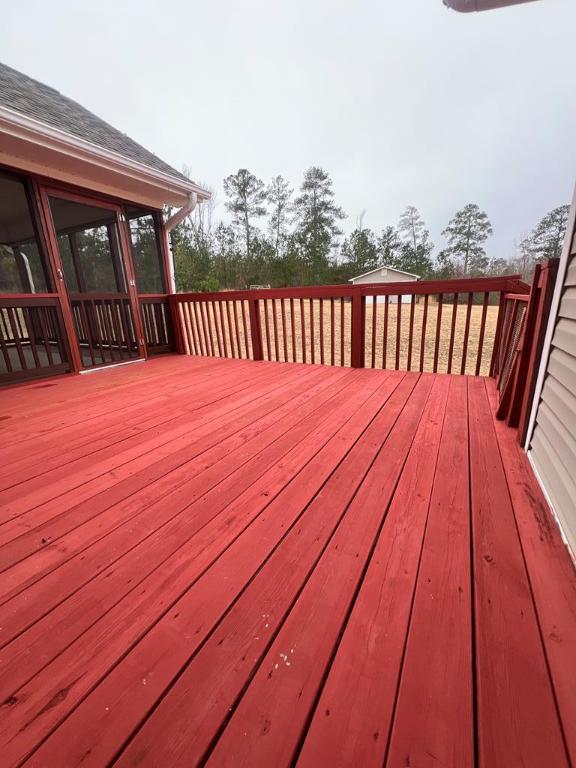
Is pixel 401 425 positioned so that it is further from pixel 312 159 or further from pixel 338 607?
pixel 312 159

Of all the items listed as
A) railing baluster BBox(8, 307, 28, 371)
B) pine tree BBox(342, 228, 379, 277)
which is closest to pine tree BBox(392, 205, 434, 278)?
pine tree BBox(342, 228, 379, 277)

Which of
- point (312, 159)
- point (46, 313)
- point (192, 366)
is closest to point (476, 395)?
point (192, 366)

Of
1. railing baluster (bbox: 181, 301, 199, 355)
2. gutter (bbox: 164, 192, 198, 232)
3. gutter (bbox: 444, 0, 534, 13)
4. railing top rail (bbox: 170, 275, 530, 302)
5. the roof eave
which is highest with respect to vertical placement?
gutter (bbox: 444, 0, 534, 13)

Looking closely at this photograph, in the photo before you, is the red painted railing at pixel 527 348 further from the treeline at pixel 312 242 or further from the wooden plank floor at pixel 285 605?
the treeline at pixel 312 242

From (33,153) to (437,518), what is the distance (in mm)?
4608

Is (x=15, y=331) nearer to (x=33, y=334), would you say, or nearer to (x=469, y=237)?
(x=33, y=334)

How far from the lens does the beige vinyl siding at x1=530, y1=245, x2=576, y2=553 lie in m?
1.10

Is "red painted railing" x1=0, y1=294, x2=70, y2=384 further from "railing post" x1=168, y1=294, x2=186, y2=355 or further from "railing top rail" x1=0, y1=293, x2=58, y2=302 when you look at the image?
"railing post" x1=168, y1=294, x2=186, y2=355

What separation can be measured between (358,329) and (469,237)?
73.1ft

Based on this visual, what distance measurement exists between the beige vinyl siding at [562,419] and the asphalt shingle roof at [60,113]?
437 centimetres

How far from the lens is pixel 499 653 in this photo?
749 mm

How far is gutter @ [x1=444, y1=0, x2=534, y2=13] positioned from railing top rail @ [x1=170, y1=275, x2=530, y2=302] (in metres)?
1.63

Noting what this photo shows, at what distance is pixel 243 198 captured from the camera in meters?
17.6

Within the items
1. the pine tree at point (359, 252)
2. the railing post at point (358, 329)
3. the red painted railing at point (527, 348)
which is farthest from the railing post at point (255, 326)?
the pine tree at point (359, 252)
